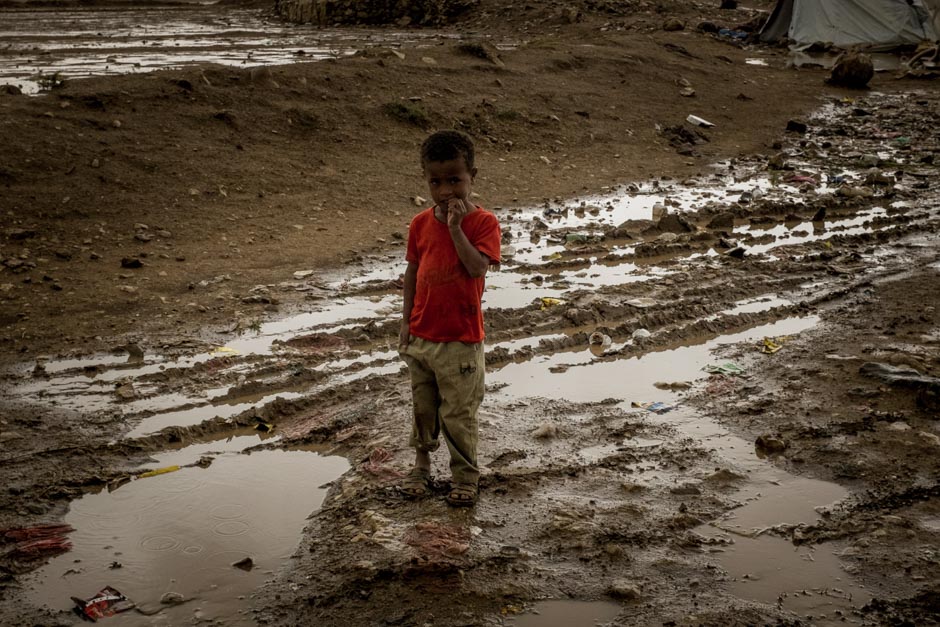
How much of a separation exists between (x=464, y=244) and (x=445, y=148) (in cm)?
35

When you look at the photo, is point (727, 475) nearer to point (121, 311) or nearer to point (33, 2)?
point (121, 311)

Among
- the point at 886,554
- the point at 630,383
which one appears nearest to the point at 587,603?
the point at 886,554

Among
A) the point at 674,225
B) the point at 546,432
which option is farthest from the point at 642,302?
the point at 546,432

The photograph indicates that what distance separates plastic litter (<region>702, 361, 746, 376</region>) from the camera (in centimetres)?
485

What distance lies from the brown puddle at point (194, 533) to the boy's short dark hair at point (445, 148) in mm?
1481

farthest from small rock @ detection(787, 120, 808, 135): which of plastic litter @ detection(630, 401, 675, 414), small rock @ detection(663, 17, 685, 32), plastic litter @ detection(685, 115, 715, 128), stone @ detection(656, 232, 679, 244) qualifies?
plastic litter @ detection(630, 401, 675, 414)

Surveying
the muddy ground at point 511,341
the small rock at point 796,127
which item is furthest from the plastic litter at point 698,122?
the small rock at point 796,127

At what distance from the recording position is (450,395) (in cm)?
335

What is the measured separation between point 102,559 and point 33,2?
28654 mm

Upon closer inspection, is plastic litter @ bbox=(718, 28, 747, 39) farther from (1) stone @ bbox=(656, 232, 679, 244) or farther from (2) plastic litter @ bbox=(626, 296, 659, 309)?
(2) plastic litter @ bbox=(626, 296, 659, 309)

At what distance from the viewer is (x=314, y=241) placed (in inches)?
270

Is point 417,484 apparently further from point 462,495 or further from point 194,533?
point 194,533

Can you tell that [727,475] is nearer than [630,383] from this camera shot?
Yes

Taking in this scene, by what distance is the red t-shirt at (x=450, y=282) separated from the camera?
10.7 ft
